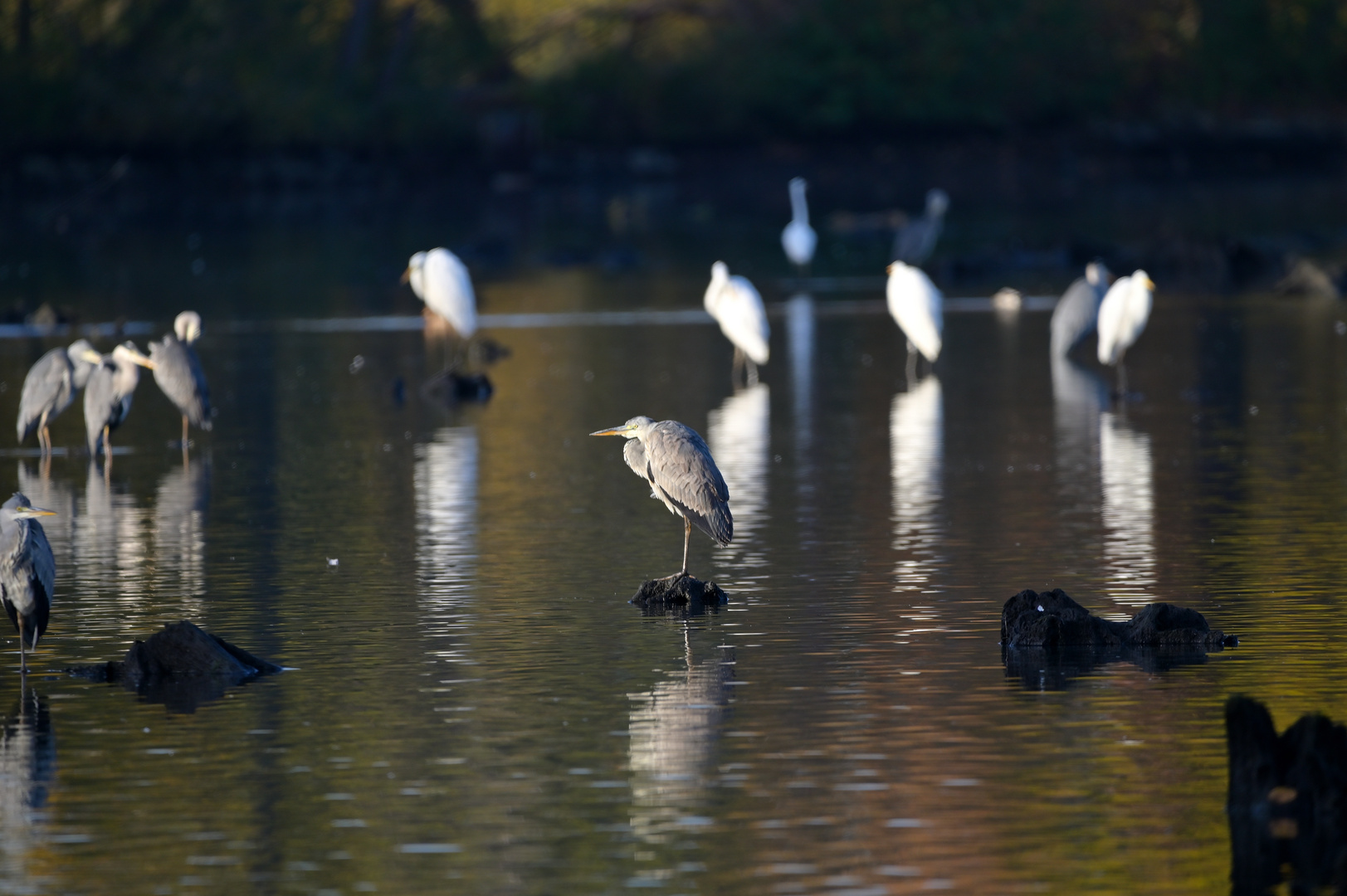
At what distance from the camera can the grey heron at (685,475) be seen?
396 inches

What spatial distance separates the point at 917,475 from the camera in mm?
14164

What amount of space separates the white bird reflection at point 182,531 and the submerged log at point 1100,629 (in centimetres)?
408

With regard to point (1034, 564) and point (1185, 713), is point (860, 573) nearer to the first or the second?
point (1034, 564)

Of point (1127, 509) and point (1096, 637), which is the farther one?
point (1127, 509)

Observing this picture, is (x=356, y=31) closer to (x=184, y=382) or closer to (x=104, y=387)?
(x=184, y=382)

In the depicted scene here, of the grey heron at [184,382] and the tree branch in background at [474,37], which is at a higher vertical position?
the tree branch in background at [474,37]

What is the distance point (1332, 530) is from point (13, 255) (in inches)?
1360

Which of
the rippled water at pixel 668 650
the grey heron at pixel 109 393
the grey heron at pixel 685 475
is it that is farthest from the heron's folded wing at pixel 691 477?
the grey heron at pixel 109 393

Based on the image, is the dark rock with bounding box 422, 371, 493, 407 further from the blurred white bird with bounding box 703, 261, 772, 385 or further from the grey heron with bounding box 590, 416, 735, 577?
the grey heron with bounding box 590, 416, 735, 577

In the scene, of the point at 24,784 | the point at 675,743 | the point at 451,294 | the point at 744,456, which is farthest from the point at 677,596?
the point at 451,294

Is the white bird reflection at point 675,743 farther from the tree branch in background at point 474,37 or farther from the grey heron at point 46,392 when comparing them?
the tree branch in background at point 474,37

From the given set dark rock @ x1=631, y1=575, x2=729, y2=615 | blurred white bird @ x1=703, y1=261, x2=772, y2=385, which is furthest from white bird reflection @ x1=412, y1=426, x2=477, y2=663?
blurred white bird @ x1=703, y1=261, x2=772, y2=385

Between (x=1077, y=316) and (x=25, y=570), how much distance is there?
562 inches

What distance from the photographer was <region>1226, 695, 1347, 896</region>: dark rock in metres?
6.30
